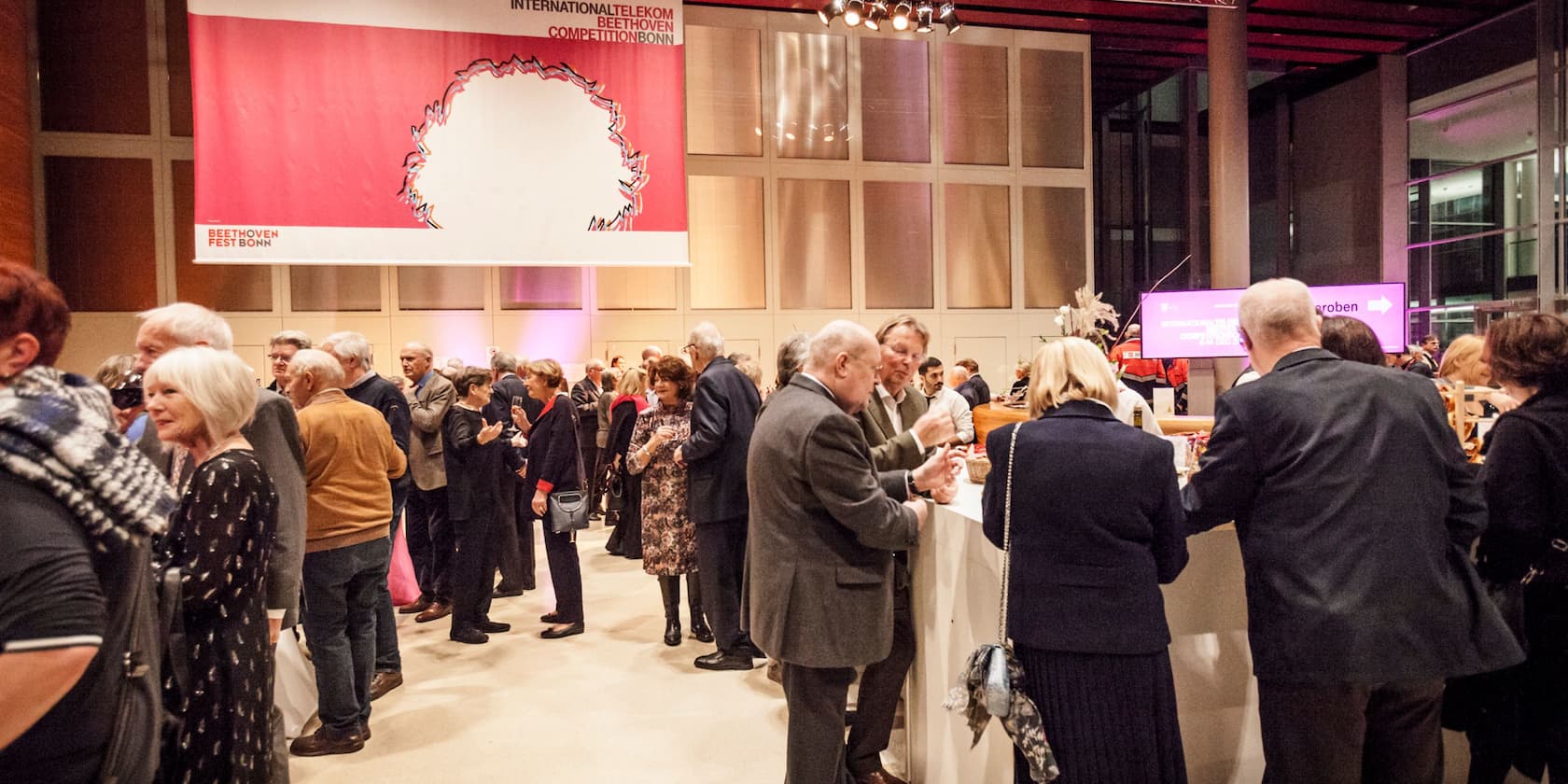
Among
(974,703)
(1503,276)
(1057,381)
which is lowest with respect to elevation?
(974,703)

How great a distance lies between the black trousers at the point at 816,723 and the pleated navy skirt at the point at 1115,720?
0.67m

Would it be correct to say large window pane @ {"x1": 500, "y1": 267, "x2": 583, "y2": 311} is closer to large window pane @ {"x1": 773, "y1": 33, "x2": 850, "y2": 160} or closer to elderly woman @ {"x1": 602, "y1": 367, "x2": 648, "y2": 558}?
large window pane @ {"x1": 773, "y1": 33, "x2": 850, "y2": 160}

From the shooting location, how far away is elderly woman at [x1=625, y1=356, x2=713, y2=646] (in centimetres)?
465

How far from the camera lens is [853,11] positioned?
8172 mm

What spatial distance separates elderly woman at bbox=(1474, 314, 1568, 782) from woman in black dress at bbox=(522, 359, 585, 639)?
4.03 meters

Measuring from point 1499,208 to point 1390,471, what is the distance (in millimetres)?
12127

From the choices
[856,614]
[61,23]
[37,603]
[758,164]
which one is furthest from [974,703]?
[61,23]

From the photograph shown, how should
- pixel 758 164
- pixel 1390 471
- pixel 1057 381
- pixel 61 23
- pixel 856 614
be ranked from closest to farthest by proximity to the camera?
pixel 1390 471, pixel 1057 381, pixel 856 614, pixel 61 23, pixel 758 164

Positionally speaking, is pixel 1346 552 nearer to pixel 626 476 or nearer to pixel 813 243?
pixel 626 476

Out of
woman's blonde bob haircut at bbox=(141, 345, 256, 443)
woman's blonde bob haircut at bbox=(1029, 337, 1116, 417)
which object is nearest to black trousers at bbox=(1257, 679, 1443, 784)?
woman's blonde bob haircut at bbox=(1029, 337, 1116, 417)

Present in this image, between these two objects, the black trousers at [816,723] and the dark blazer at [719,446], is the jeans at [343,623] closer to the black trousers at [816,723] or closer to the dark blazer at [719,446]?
the dark blazer at [719,446]

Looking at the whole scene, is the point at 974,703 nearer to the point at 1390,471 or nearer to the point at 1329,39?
the point at 1390,471

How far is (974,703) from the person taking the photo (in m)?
2.08

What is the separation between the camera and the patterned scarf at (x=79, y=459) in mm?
1176
